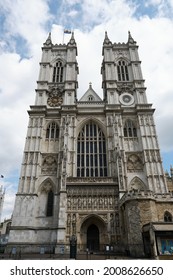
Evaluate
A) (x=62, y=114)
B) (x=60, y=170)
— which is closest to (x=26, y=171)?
(x=60, y=170)

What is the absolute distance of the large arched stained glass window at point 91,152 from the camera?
23.8 meters

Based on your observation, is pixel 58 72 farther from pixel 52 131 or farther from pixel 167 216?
pixel 167 216

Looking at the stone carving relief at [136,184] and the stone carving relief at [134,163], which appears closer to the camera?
the stone carving relief at [136,184]

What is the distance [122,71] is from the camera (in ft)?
105

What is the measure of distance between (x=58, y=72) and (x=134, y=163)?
1901 centimetres

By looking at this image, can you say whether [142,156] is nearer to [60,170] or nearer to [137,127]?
[137,127]

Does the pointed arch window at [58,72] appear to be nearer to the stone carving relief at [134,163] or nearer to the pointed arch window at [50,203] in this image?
the stone carving relief at [134,163]

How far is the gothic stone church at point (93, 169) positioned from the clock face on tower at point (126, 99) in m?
0.15

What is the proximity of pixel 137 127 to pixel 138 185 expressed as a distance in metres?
7.90

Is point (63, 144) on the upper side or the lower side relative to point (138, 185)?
upper

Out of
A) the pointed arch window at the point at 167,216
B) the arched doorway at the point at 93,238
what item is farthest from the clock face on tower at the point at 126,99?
the arched doorway at the point at 93,238

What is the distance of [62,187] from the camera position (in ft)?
68.0
